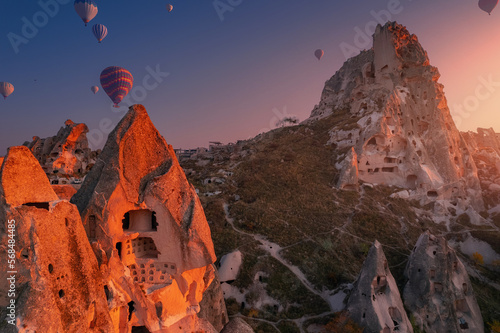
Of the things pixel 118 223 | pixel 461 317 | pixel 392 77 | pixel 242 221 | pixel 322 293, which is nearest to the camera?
pixel 118 223

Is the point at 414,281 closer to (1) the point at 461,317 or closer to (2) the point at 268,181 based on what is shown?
(1) the point at 461,317

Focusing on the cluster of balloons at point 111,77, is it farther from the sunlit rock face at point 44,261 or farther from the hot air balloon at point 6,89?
the sunlit rock face at point 44,261

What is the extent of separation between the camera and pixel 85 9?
32844 millimetres

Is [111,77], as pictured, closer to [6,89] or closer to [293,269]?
[6,89]

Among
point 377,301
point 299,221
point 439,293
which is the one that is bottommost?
point 439,293

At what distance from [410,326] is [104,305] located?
19.4 meters

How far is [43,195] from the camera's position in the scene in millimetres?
7766

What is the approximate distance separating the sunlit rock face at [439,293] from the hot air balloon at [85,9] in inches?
1561

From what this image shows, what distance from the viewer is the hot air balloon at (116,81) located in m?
31.1

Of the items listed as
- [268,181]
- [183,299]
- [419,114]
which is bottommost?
[183,299]

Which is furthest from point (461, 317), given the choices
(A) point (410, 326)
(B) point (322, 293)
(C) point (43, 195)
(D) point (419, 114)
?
(D) point (419, 114)

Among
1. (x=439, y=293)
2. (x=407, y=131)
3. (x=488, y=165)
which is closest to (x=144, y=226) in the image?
(x=439, y=293)

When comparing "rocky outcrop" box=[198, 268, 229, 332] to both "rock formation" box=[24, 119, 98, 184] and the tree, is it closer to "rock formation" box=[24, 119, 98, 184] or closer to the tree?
the tree

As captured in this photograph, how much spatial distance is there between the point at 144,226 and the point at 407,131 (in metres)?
45.8
